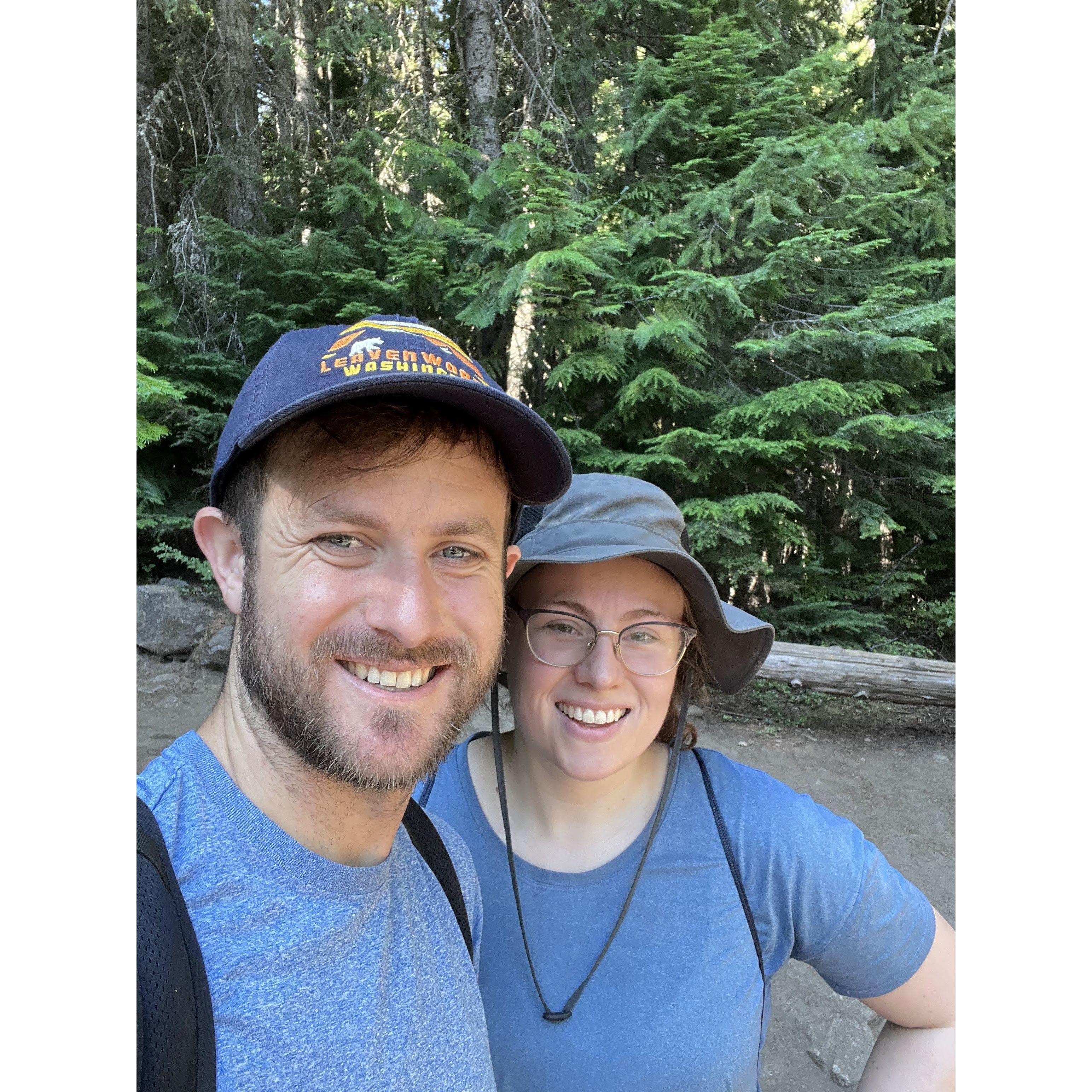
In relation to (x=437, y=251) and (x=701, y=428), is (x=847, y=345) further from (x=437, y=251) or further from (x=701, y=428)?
(x=437, y=251)

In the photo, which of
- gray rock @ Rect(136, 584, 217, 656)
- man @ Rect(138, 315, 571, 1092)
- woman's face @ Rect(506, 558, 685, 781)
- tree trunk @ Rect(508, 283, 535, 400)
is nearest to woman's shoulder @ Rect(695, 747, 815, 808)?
woman's face @ Rect(506, 558, 685, 781)

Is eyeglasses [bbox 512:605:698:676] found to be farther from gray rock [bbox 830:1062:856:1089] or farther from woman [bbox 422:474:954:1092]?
gray rock [bbox 830:1062:856:1089]

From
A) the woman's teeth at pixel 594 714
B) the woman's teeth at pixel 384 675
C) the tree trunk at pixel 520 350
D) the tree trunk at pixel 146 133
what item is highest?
the tree trunk at pixel 146 133

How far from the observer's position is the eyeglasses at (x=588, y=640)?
130 centimetres

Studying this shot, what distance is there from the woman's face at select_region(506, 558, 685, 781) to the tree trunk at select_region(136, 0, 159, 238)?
586 centimetres

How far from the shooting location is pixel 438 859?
1.05 metres

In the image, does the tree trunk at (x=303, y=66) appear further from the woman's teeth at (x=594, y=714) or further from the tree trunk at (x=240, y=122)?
the woman's teeth at (x=594, y=714)

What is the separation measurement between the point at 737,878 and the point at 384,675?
68 centimetres

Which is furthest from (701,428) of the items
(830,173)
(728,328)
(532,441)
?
(532,441)

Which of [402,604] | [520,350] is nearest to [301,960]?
[402,604]

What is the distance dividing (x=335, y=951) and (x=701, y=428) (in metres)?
5.64

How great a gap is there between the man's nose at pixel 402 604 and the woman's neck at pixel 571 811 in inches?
20.7

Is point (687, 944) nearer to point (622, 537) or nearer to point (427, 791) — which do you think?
point (427, 791)

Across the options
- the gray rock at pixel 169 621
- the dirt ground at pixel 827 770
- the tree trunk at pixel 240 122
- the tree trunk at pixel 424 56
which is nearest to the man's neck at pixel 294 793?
the dirt ground at pixel 827 770
